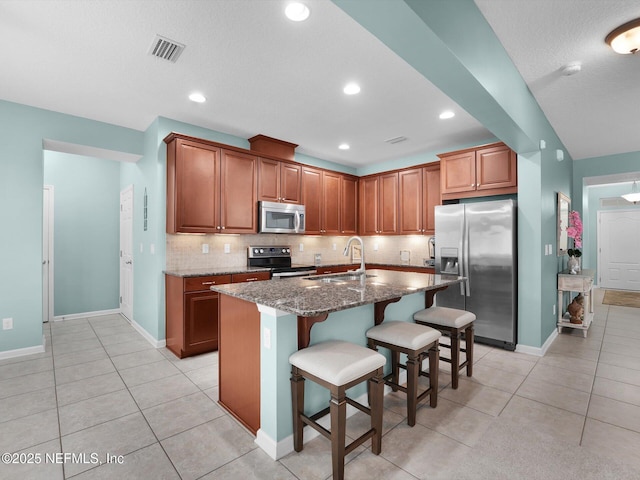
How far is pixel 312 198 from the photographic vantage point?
5207 millimetres

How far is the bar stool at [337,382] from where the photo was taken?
5.18 feet

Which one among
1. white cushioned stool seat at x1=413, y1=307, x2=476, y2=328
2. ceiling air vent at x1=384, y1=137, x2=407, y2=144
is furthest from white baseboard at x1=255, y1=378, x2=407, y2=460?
ceiling air vent at x1=384, y1=137, x2=407, y2=144

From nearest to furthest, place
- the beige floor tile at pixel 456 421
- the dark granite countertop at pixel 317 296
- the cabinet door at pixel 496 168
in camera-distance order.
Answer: the dark granite countertop at pixel 317 296, the beige floor tile at pixel 456 421, the cabinet door at pixel 496 168

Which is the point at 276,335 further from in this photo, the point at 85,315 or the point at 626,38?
the point at 85,315

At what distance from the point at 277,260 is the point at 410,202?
2.37 metres

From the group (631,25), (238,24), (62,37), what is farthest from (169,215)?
(631,25)

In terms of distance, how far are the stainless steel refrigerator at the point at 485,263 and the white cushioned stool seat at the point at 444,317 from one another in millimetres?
1199

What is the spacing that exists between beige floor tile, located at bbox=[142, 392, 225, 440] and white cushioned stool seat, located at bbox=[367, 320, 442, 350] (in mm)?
1284

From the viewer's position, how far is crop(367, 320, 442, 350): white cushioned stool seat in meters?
2.09

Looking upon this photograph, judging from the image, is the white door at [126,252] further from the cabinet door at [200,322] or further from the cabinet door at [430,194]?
the cabinet door at [430,194]

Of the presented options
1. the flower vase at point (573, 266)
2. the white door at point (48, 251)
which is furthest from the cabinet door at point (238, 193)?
the flower vase at point (573, 266)

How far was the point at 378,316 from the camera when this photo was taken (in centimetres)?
249

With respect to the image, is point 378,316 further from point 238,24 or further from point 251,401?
point 238,24

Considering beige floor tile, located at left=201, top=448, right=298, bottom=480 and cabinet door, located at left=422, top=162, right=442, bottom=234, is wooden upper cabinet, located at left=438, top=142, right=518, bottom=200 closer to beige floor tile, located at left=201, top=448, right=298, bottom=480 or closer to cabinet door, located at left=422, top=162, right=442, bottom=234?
cabinet door, located at left=422, top=162, right=442, bottom=234
